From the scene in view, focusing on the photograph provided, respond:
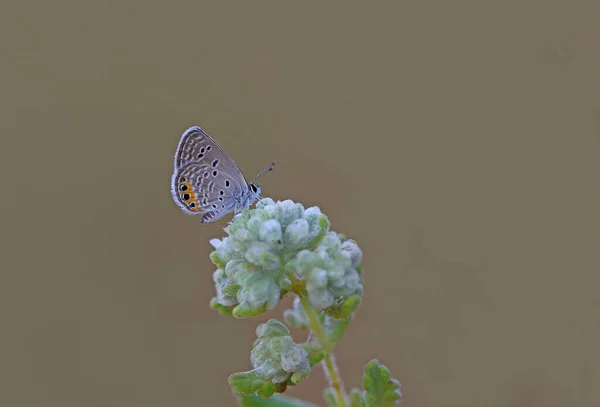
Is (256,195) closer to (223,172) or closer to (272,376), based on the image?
(223,172)

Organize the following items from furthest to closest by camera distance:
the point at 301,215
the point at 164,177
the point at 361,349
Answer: the point at 164,177 < the point at 361,349 < the point at 301,215

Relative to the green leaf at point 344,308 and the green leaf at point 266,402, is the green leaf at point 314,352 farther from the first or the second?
the green leaf at point 266,402

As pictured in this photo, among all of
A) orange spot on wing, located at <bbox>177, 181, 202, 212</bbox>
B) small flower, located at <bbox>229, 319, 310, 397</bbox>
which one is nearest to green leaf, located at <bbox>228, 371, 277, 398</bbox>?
small flower, located at <bbox>229, 319, 310, 397</bbox>

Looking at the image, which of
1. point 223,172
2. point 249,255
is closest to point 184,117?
point 223,172

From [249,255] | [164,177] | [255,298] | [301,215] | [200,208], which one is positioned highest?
[164,177]

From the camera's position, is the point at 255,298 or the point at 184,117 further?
the point at 184,117

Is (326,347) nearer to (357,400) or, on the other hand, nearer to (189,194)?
(357,400)
